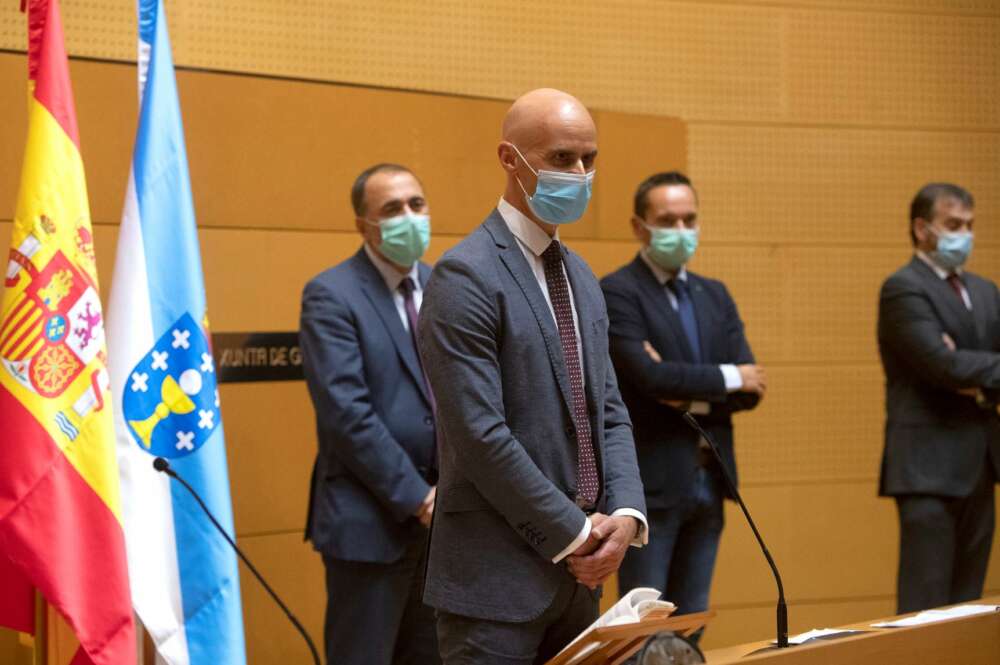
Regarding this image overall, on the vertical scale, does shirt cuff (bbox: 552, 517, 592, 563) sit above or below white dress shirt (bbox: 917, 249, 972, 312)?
below

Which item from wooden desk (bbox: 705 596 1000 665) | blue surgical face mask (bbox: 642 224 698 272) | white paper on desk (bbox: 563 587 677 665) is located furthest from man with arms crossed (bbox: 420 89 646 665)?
blue surgical face mask (bbox: 642 224 698 272)

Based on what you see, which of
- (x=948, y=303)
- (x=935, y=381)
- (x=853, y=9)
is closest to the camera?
(x=935, y=381)

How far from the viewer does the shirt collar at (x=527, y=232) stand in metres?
2.33

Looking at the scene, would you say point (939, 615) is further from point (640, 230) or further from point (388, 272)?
point (640, 230)

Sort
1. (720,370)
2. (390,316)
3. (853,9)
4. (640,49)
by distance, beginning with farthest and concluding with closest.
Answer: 1. (853,9)
2. (640,49)
3. (720,370)
4. (390,316)

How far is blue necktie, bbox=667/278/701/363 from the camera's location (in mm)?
3829

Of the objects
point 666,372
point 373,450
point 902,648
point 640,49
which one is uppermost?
point 640,49

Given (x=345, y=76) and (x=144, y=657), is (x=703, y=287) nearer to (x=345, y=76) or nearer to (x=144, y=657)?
(x=345, y=76)

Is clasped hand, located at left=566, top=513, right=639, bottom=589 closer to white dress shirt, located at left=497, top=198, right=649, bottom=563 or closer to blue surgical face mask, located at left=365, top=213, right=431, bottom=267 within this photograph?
white dress shirt, located at left=497, top=198, right=649, bottom=563

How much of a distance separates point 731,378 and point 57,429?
1.92m

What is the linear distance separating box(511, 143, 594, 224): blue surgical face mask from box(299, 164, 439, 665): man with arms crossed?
1106 millimetres

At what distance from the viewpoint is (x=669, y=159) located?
503 centimetres

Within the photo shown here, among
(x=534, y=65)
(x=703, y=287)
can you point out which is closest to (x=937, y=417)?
(x=703, y=287)

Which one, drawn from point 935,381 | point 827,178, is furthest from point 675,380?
point 827,178
